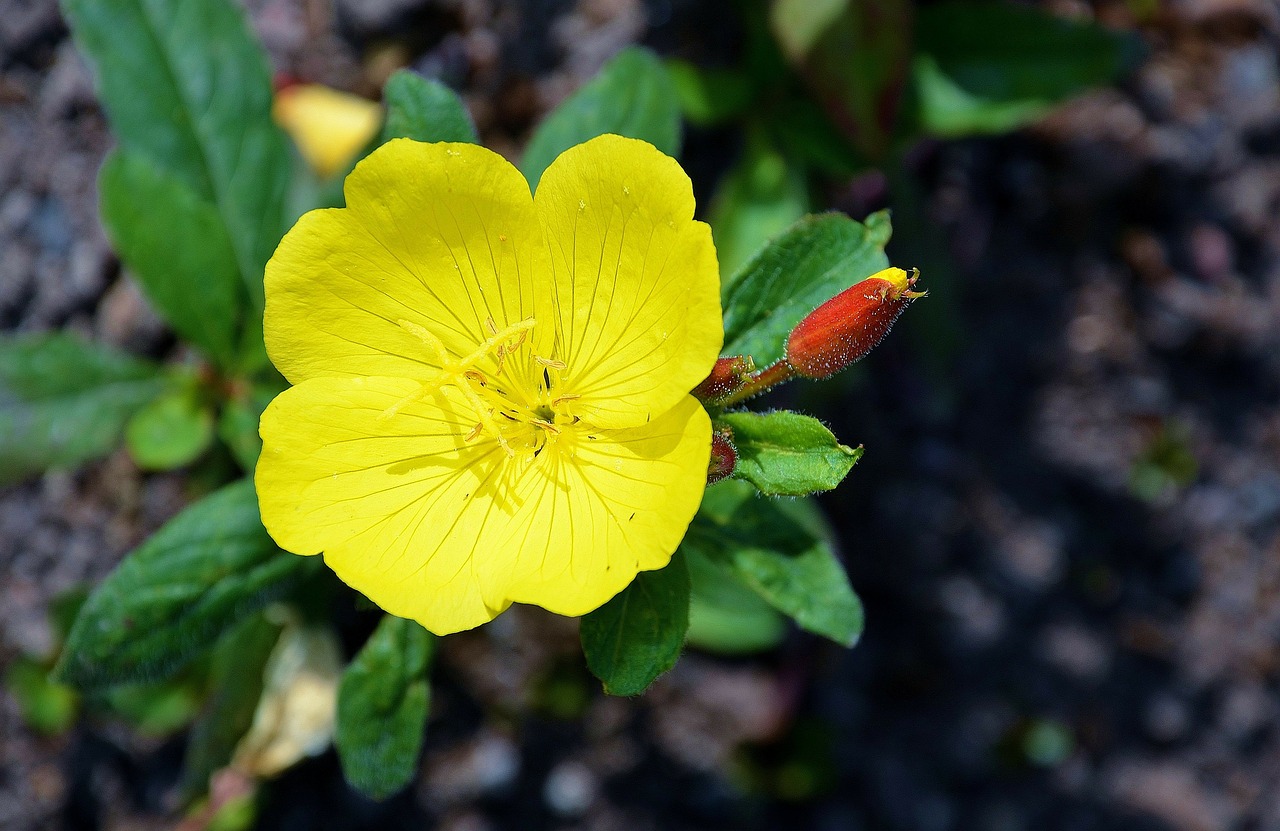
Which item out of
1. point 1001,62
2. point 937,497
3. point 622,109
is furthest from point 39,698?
point 1001,62

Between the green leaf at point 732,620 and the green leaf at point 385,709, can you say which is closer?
the green leaf at point 385,709

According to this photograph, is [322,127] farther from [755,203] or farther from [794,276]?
[794,276]

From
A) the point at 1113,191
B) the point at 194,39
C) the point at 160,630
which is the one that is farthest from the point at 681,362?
the point at 1113,191

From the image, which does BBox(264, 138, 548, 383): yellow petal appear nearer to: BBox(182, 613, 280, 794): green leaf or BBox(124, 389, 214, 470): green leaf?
BBox(124, 389, 214, 470): green leaf

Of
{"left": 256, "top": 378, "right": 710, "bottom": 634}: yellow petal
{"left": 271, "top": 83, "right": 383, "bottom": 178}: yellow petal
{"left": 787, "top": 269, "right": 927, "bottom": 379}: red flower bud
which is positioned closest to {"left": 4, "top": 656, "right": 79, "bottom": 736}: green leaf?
{"left": 271, "top": 83, "right": 383, "bottom": 178}: yellow petal

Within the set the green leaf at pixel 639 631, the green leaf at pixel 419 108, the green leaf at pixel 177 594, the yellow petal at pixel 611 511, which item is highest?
the green leaf at pixel 419 108

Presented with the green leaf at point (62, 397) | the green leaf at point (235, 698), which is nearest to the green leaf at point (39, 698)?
the green leaf at point (235, 698)

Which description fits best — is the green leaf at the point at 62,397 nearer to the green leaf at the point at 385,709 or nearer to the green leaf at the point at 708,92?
the green leaf at the point at 385,709
